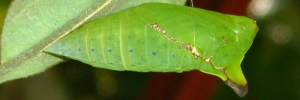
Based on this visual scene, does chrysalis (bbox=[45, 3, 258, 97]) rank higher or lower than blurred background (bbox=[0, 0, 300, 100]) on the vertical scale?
higher

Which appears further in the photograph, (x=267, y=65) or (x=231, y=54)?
(x=267, y=65)

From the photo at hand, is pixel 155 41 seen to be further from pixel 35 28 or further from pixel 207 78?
pixel 207 78

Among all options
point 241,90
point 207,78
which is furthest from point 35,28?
point 207,78

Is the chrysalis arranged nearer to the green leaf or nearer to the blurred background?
the green leaf

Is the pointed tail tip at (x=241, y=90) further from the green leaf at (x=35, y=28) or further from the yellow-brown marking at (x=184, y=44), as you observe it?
the green leaf at (x=35, y=28)

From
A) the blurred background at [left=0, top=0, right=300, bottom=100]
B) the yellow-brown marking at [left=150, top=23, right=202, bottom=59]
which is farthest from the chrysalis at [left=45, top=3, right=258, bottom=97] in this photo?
the blurred background at [left=0, top=0, right=300, bottom=100]

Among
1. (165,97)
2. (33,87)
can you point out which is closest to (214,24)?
(165,97)

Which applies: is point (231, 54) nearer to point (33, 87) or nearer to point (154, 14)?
point (154, 14)

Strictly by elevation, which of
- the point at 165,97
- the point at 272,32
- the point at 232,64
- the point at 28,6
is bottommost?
the point at 165,97
